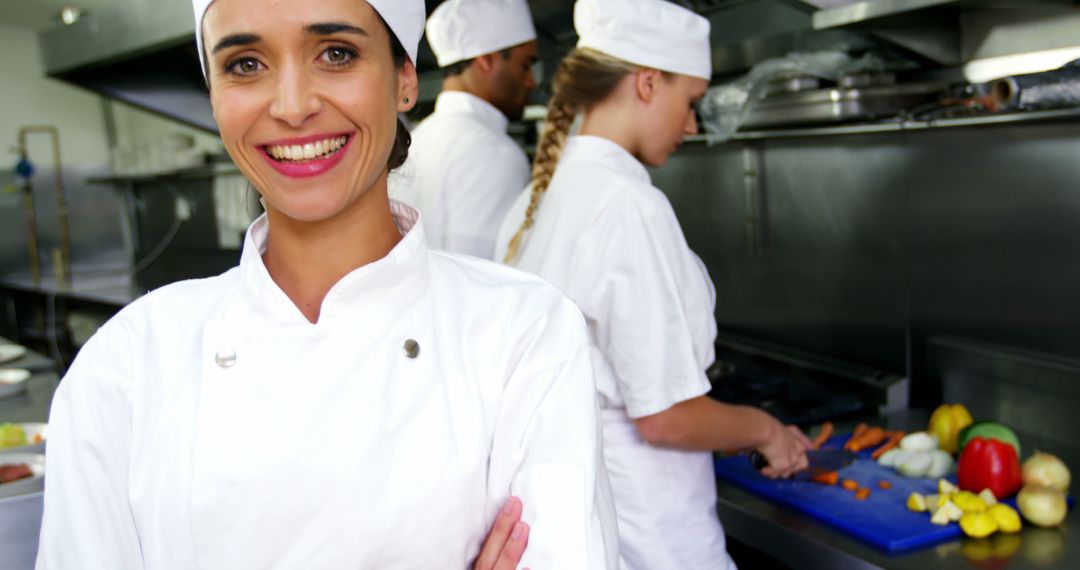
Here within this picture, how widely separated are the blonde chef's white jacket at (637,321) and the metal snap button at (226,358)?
0.69 m

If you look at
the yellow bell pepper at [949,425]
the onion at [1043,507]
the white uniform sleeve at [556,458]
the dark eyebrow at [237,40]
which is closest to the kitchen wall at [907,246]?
the yellow bell pepper at [949,425]

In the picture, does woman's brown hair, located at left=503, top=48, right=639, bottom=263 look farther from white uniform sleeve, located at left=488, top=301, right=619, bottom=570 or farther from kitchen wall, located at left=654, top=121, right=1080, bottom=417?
kitchen wall, located at left=654, top=121, right=1080, bottom=417

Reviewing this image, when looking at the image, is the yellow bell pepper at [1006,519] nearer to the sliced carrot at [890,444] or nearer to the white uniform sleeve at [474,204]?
the sliced carrot at [890,444]

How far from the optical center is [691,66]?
66.0 inches

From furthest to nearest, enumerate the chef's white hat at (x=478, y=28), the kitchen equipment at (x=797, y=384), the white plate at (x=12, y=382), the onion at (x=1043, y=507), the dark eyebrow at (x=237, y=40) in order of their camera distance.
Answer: the white plate at (x=12, y=382) < the chef's white hat at (x=478, y=28) < the kitchen equipment at (x=797, y=384) < the onion at (x=1043, y=507) < the dark eyebrow at (x=237, y=40)

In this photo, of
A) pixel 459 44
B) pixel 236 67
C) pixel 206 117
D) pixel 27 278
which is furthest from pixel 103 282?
pixel 236 67

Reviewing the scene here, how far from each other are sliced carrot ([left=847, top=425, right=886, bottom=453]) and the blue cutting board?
2 centimetres

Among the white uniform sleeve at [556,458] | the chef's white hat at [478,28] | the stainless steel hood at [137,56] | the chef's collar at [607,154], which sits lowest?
the white uniform sleeve at [556,458]

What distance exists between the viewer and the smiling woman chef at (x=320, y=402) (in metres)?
0.90

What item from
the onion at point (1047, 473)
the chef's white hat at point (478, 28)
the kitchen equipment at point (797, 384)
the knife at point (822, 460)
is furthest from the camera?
the chef's white hat at point (478, 28)

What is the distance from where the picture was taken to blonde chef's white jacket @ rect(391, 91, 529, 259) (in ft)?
7.60

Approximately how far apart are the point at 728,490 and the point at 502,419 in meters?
0.94

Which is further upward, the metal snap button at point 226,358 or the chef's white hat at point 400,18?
the chef's white hat at point 400,18

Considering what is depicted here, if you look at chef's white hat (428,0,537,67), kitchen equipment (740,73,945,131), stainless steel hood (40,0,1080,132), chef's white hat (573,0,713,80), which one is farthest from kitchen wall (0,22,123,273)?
chef's white hat (573,0,713,80)
